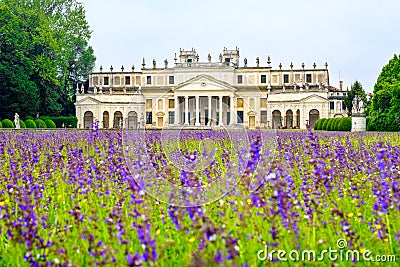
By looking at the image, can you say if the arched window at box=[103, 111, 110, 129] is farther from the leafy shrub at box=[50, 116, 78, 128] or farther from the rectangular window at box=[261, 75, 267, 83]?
the rectangular window at box=[261, 75, 267, 83]

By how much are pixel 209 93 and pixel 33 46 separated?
36.0 meters

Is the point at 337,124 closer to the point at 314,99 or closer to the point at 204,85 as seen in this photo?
the point at 314,99

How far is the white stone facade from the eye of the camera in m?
77.8

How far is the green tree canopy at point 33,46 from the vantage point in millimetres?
48938

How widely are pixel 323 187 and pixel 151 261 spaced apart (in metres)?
2.89

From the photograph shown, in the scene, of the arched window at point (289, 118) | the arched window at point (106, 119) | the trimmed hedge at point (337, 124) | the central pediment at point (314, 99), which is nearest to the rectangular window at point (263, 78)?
the arched window at point (289, 118)

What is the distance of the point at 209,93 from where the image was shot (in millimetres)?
83188

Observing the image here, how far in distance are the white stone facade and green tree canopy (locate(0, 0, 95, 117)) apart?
22923 millimetres

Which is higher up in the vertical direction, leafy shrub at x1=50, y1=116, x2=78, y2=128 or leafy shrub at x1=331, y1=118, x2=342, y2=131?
leafy shrub at x1=50, y1=116, x2=78, y2=128

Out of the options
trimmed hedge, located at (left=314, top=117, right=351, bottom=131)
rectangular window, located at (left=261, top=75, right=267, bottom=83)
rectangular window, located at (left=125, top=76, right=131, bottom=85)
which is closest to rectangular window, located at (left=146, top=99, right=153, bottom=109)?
rectangular window, located at (left=125, top=76, right=131, bottom=85)

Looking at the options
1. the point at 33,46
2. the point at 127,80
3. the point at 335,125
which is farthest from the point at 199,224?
the point at 127,80

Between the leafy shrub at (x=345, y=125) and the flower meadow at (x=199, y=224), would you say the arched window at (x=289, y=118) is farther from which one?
the flower meadow at (x=199, y=224)

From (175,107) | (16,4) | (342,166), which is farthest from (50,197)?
(175,107)

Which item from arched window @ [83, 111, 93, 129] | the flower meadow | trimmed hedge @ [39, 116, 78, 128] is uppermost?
arched window @ [83, 111, 93, 129]
